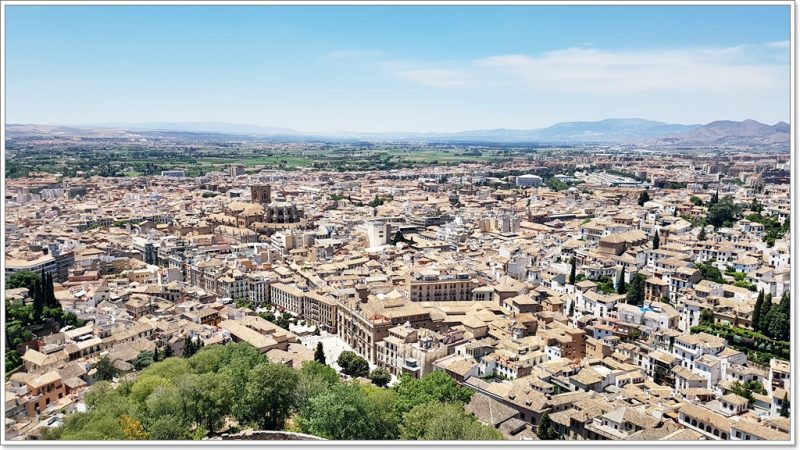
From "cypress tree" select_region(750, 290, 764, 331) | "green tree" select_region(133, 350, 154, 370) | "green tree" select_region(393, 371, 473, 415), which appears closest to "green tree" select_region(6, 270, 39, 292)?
"green tree" select_region(133, 350, 154, 370)

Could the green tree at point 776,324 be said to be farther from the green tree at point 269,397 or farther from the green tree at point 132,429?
the green tree at point 132,429

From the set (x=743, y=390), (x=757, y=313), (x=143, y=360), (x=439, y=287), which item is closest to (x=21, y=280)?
(x=143, y=360)

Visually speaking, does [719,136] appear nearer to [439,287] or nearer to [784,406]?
[439,287]

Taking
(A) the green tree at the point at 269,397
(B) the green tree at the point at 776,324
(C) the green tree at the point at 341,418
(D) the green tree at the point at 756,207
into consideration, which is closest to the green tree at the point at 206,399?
(A) the green tree at the point at 269,397

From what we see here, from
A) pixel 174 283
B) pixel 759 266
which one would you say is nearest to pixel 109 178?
pixel 174 283

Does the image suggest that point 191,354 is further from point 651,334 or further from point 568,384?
point 651,334
